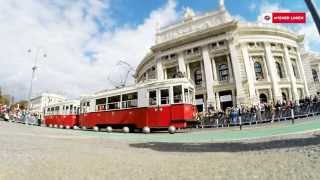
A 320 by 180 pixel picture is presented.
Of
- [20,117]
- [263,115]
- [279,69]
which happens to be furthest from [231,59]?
[20,117]

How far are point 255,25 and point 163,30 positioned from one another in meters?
15.0

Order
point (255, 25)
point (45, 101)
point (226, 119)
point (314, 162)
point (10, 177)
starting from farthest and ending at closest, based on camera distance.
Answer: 1. point (45, 101)
2. point (255, 25)
3. point (226, 119)
4. point (314, 162)
5. point (10, 177)

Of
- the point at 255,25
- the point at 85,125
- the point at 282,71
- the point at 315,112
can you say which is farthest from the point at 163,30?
the point at 315,112

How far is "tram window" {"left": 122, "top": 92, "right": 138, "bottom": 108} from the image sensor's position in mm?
19391

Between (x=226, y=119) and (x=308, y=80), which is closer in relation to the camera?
(x=226, y=119)

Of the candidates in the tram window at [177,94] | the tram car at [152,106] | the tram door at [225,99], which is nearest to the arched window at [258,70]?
the tram door at [225,99]

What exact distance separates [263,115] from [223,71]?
19296 mm

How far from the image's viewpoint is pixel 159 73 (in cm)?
4494

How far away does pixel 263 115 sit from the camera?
21.8 metres

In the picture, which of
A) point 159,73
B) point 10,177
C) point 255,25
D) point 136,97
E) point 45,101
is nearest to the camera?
point 10,177

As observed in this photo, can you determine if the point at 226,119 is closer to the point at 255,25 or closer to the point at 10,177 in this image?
the point at 10,177

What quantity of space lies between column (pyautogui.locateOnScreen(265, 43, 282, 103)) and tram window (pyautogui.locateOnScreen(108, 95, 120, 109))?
25.8 m

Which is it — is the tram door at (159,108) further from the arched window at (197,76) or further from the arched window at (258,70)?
the arched window at (258,70)

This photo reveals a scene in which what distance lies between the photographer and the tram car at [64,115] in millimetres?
28562
